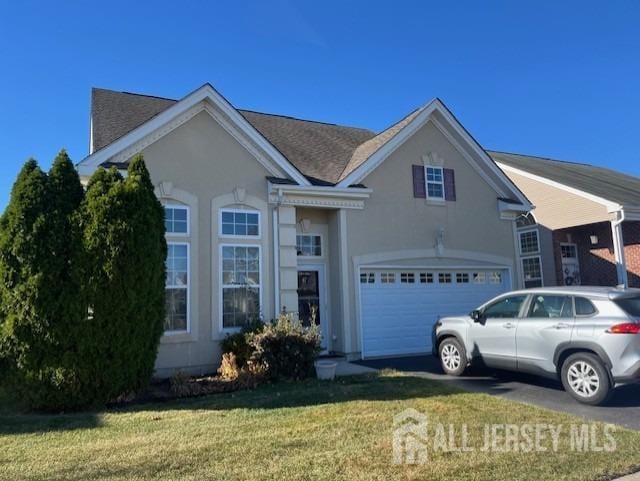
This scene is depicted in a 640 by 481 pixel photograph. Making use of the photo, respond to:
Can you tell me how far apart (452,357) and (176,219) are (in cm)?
644

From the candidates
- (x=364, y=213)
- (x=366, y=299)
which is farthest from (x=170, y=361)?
(x=364, y=213)

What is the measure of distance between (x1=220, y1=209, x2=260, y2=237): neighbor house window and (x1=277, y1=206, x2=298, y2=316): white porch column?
573 mm

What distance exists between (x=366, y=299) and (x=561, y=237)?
411 inches

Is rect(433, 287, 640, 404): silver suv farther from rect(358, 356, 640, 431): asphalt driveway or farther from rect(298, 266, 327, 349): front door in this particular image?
rect(298, 266, 327, 349): front door

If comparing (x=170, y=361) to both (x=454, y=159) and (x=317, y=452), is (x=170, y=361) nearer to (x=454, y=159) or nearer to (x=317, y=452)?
(x=317, y=452)

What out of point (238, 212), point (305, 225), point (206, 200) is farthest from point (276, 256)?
point (206, 200)

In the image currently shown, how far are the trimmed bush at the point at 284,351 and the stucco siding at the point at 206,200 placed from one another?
4.96 ft

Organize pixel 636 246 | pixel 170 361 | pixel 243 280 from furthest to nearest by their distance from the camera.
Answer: pixel 636 246, pixel 243 280, pixel 170 361

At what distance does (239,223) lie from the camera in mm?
11578

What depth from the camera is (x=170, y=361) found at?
10.4 metres

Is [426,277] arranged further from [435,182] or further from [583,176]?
[583,176]

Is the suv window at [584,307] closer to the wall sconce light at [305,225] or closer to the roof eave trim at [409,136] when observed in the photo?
the roof eave trim at [409,136]

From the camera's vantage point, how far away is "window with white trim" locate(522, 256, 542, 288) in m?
19.6

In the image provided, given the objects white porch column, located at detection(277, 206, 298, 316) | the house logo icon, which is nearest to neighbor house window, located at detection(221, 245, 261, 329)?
white porch column, located at detection(277, 206, 298, 316)
